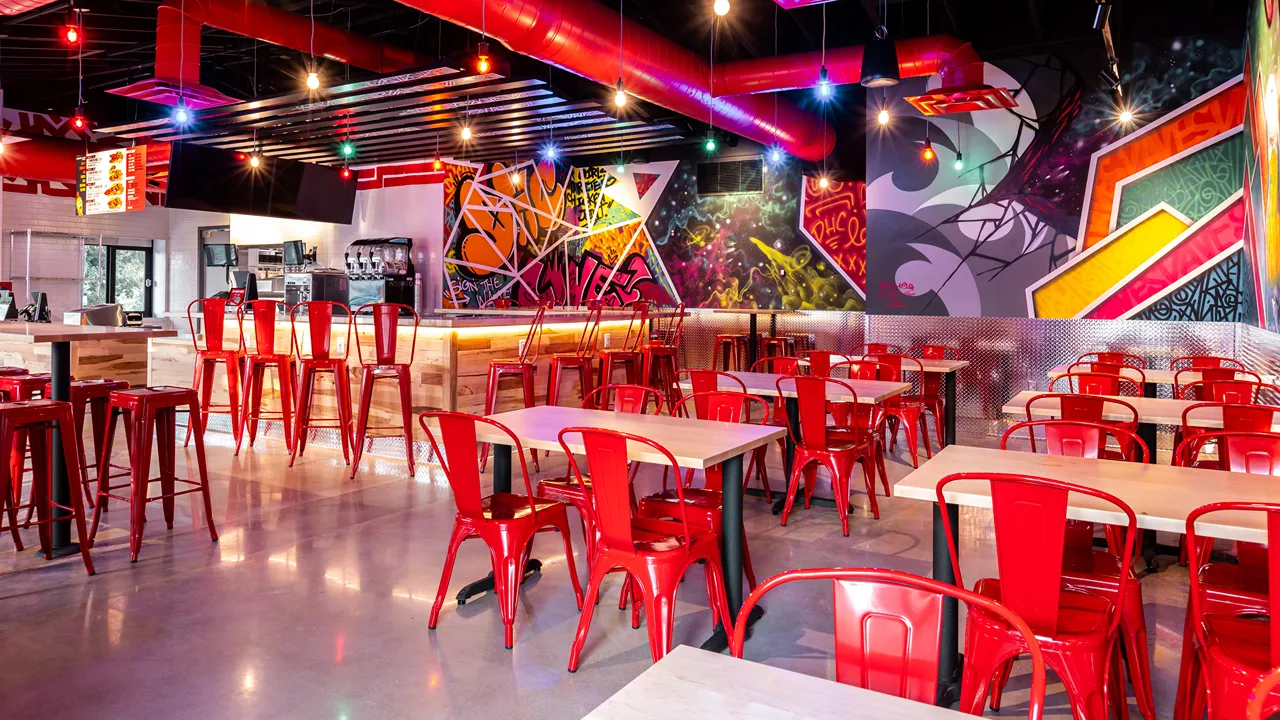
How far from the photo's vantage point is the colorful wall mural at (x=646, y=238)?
11.5 metres

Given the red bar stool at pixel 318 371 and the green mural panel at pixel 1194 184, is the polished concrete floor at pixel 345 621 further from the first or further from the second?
the green mural panel at pixel 1194 184

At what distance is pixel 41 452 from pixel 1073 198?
8.13 m

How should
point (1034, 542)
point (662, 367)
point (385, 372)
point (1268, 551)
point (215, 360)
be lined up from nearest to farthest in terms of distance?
point (1268, 551), point (1034, 542), point (385, 372), point (215, 360), point (662, 367)

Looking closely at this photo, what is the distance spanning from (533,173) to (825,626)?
10.5 meters

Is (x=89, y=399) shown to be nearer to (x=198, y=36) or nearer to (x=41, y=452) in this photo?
(x=41, y=452)

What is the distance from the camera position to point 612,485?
279 centimetres

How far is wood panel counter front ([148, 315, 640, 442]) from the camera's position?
21.8 feet

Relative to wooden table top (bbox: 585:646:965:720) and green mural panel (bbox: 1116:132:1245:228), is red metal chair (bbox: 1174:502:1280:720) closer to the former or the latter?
wooden table top (bbox: 585:646:965:720)

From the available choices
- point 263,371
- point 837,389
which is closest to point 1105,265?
point 837,389

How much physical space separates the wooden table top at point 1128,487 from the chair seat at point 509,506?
1.41 meters

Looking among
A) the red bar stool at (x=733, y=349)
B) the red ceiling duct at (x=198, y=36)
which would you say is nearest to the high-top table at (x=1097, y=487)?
the red ceiling duct at (x=198, y=36)

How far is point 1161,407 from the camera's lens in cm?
433

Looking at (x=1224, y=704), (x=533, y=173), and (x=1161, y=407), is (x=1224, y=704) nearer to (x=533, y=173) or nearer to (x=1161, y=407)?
(x=1161, y=407)

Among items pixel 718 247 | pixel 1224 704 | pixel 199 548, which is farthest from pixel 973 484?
pixel 718 247
